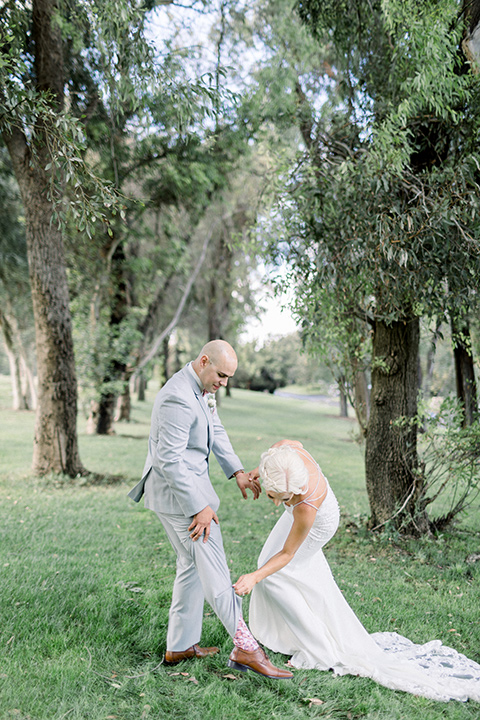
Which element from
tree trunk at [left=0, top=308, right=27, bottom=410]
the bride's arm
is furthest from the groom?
tree trunk at [left=0, top=308, right=27, bottom=410]

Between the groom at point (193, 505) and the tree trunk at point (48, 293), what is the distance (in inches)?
234

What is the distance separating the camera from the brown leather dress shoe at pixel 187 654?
3.51 m

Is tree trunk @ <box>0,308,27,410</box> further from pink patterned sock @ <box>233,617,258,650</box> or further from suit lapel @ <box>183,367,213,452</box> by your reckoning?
pink patterned sock @ <box>233,617,258,650</box>

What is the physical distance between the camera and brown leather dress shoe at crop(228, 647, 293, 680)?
3.33 metres

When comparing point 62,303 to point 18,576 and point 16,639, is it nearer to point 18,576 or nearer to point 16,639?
point 18,576

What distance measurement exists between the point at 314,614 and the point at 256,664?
54 cm

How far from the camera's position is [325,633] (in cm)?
362

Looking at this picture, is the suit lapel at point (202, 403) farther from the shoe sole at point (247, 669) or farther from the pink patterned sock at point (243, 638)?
the shoe sole at point (247, 669)

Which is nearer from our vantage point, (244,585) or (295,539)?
(244,585)

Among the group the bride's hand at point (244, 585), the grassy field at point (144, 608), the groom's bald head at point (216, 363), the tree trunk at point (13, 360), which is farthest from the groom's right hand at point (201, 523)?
the tree trunk at point (13, 360)

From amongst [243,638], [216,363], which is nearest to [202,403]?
[216,363]

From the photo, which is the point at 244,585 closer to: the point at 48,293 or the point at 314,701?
the point at 314,701

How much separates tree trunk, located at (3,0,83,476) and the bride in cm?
631

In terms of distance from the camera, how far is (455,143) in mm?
5844
